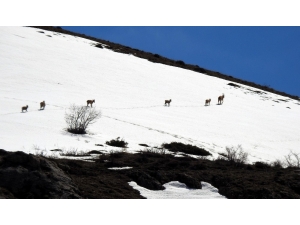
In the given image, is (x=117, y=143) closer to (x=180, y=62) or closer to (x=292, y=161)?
(x=292, y=161)

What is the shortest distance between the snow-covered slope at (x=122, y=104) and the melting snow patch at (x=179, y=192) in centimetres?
524

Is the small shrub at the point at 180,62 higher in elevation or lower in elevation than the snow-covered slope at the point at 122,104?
higher

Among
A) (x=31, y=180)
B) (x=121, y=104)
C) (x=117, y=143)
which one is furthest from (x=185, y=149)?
(x=31, y=180)

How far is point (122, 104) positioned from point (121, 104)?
0.09m

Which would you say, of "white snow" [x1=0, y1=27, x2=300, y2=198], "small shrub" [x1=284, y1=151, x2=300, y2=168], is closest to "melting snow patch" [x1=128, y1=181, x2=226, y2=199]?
"white snow" [x1=0, y1=27, x2=300, y2=198]

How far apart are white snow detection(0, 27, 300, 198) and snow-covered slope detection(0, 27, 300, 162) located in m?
0.05

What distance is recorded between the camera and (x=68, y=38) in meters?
46.8

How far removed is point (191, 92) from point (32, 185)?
1110 inches

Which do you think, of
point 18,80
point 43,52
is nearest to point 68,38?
point 43,52

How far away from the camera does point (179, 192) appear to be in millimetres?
8508

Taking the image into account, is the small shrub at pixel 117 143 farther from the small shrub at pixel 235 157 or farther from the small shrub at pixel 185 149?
the small shrub at pixel 235 157

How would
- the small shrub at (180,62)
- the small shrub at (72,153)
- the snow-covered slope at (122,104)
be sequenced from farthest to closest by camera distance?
the small shrub at (180,62) → the snow-covered slope at (122,104) → the small shrub at (72,153)

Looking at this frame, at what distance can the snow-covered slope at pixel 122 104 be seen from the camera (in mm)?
17562

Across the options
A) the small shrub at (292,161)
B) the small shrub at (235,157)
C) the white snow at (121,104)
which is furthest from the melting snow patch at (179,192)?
the small shrub at (292,161)
